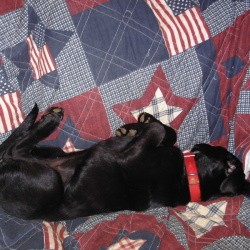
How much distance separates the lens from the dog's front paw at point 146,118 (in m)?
2.38

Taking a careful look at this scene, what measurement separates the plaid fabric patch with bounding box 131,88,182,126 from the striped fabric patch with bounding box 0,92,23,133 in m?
0.68

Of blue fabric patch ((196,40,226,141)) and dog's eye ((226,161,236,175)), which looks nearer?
dog's eye ((226,161,236,175))

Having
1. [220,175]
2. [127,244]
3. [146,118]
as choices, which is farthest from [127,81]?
[127,244]

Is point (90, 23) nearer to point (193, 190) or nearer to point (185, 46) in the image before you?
point (185, 46)

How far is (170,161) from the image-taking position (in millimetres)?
2258

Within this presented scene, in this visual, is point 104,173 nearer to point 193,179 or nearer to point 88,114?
point 88,114

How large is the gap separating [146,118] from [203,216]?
2.29ft

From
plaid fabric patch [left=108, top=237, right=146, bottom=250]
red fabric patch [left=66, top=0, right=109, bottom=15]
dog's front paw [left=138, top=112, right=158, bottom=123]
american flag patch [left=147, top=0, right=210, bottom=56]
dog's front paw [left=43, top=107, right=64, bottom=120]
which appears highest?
red fabric patch [left=66, top=0, right=109, bottom=15]

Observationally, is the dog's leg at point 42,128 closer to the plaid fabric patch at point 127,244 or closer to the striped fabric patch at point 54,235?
the striped fabric patch at point 54,235

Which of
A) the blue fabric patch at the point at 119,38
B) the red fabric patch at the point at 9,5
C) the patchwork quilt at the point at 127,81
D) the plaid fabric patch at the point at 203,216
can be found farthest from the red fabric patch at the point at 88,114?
the plaid fabric patch at the point at 203,216

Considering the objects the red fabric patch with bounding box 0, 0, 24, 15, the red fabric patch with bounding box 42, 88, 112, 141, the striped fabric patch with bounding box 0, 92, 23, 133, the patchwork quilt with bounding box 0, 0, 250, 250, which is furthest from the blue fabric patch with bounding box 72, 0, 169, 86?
the striped fabric patch with bounding box 0, 92, 23, 133

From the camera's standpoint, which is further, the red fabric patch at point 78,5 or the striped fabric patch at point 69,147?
the striped fabric patch at point 69,147

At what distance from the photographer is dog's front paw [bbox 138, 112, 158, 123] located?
2.38 metres

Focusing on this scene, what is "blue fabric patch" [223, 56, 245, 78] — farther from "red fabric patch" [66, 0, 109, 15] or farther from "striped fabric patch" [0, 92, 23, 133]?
"striped fabric patch" [0, 92, 23, 133]
